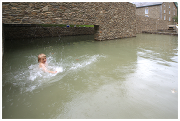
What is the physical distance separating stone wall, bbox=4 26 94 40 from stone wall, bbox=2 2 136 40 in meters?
5.26

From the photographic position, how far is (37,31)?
44.0 ft

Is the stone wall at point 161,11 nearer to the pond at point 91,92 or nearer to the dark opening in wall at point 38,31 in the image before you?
the dark opening in wall at point 38,31

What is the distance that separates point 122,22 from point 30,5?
9.33 meters

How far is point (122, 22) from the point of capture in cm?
1367

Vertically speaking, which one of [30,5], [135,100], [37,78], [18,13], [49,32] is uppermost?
[30,5]

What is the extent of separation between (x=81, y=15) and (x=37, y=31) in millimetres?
6058

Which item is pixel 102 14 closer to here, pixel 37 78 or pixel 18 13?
pixel 18 13

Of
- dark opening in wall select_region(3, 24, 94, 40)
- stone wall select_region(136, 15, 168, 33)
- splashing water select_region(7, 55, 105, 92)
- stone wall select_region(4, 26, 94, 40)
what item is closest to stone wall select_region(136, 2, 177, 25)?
stone wall select_region(136, 15, 168, 33)

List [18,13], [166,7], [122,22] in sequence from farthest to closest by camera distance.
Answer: [166,7], [122,22], [18,13]

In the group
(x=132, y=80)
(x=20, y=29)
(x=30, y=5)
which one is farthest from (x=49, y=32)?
(x=132, y=80)

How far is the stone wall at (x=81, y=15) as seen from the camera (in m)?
7.00

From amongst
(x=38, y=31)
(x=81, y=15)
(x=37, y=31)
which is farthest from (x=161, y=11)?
(x=37, y=31)

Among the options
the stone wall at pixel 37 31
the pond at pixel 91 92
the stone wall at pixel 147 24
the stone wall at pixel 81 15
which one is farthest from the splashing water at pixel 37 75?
the stone wall at pixel 147 24

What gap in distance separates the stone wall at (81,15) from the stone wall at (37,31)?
5.26m
